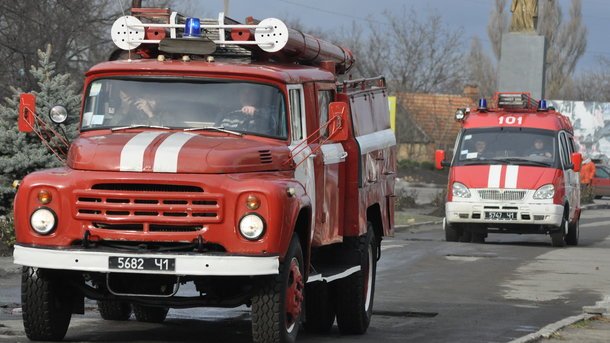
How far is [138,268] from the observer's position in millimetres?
9820

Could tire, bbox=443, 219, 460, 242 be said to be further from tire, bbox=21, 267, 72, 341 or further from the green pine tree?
tire, bbox=21, 267, 72, 341

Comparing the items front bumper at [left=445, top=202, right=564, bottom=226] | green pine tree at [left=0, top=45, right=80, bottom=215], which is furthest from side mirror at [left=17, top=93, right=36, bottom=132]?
front bumper at [left=445, top=202, right=564, bottom=226]

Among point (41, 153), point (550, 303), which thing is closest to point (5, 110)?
point (41, 153)

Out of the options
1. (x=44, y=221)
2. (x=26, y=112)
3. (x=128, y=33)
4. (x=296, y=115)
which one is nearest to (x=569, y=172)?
(x=296, y=115)

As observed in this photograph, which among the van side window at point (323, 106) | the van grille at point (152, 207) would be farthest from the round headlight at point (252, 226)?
the van side window at point (323, 106)

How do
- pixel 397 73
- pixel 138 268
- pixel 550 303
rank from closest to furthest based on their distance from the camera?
pixel 138 268 < pixel 550 303 < pixel 397 73

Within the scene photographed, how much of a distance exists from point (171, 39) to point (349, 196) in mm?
2230

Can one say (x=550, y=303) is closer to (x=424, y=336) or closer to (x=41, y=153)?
(x=424, y=336)

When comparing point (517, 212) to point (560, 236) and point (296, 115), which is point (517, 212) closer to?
point (560, 236)

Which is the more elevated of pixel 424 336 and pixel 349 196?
pixel 349 196

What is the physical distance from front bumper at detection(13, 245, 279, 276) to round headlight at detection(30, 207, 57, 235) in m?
0.16

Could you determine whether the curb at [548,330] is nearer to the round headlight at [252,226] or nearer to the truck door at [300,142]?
the truck door at [300,142]

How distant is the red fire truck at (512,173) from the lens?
25.7 metres

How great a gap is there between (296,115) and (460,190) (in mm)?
14995
